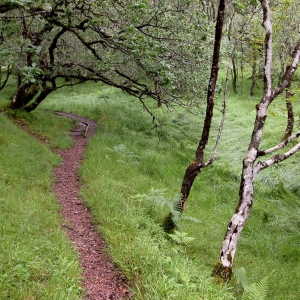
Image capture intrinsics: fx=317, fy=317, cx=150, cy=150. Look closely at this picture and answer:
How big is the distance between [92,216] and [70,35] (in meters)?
13.0

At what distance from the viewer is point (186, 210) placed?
891 centimetres

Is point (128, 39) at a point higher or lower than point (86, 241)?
higher

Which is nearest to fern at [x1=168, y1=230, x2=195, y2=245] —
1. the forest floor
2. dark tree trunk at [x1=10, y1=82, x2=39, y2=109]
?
the forest floor

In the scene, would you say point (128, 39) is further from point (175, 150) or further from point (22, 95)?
point (22, 95)

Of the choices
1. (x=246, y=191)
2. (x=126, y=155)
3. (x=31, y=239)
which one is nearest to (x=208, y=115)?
(x=246, y=191)

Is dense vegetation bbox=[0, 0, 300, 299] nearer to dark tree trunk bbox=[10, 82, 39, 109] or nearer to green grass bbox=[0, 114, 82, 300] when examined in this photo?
dark tree trunk bbox=[10, 82, 39, 109]

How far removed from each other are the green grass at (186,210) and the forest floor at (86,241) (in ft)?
0.62

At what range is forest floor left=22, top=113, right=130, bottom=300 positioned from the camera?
461 cm

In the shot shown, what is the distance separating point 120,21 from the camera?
10.9 meters

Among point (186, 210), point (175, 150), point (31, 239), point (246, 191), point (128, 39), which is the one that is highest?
point (128, 39)

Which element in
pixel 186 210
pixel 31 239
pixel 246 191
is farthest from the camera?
pixel 186 210

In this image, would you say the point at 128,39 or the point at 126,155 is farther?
the point at 126,155

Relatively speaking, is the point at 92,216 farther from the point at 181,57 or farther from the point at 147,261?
the point at 181,57

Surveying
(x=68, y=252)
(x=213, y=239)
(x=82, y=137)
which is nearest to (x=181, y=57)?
(x=82, y=137)
